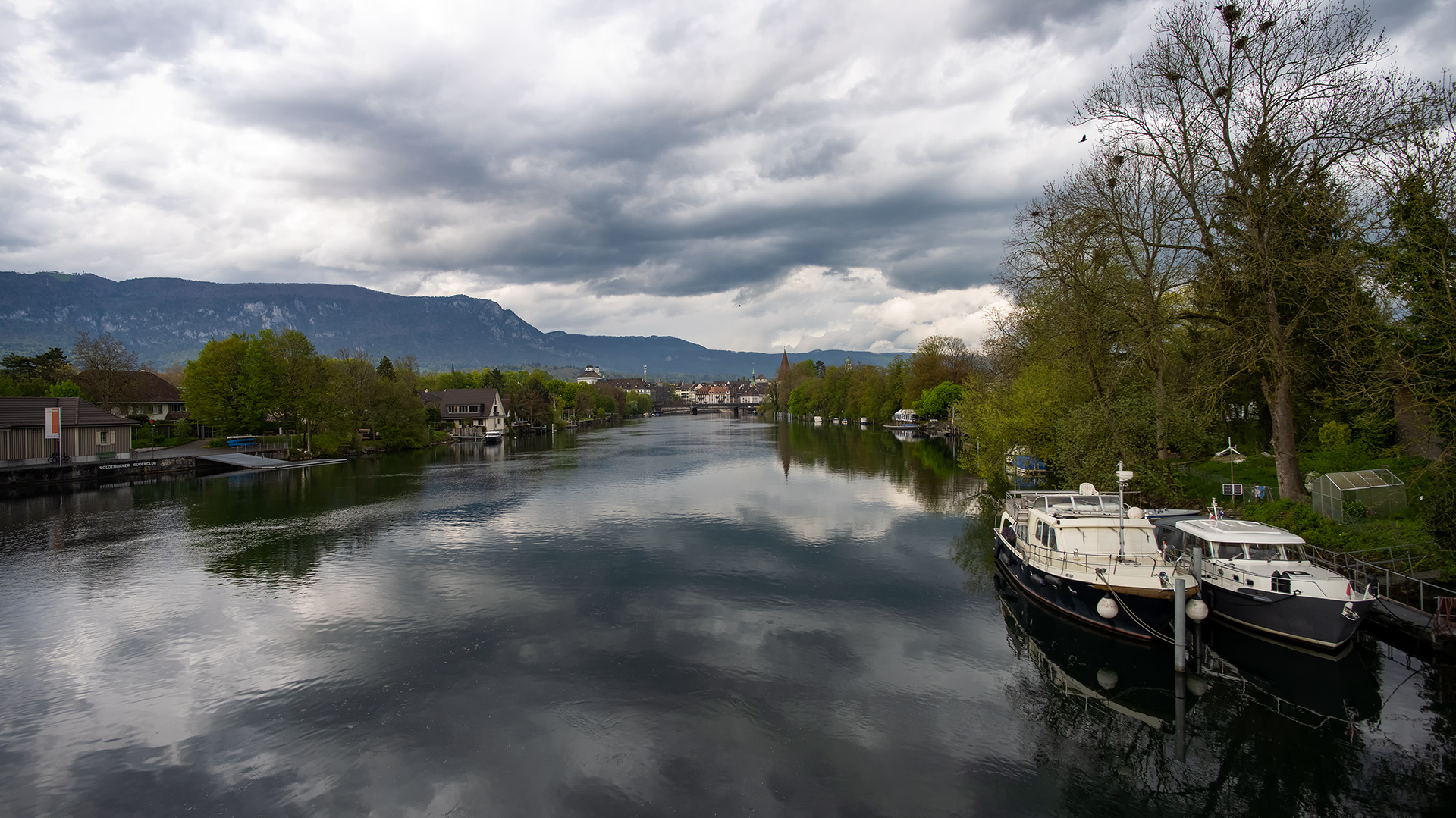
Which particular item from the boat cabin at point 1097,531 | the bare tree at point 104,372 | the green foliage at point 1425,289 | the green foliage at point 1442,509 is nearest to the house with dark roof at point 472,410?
the bare tree at point 104,372

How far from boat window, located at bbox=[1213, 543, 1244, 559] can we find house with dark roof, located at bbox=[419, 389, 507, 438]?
8558cm

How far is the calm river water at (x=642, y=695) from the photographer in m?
9.78

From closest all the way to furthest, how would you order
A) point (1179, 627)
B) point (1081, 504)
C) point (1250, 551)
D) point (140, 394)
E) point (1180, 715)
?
point (1180, 715), point (1179, 627), point (1250, 551), point (1081, 504), point (140, 394)

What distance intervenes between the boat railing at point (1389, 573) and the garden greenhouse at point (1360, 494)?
3.58 m

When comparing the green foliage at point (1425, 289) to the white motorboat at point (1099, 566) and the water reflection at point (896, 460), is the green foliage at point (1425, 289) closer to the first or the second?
the white motorboat at point (1099, 566)

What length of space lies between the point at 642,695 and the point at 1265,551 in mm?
13591

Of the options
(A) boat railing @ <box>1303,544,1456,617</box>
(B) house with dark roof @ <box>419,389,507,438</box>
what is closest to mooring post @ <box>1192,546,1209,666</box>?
(A) boat railing @ <box>1303,544,1456,617</box>

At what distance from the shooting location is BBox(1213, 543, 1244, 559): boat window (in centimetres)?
1472

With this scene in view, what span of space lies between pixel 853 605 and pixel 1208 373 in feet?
45.0

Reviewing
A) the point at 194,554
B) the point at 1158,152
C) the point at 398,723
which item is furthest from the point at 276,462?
the point at 1158,152

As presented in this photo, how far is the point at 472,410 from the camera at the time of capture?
9256 centimetres

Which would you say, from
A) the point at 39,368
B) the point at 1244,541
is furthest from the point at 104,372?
the point at 1244,541

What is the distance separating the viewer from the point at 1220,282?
19.1 meters

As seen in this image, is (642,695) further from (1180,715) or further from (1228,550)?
(1228,550)
